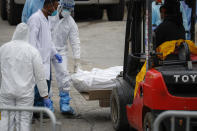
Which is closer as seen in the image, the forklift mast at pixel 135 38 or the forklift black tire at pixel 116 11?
the forklift mast at pixel 135 38

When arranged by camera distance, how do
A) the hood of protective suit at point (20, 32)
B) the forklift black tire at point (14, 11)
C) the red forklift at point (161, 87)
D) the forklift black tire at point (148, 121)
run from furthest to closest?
the forklift black tire at point (14, 11) → the hood of protective suit at point (20, 32) → the forklift black tire at point (148, 121) → the red forklift at point (161, 87)

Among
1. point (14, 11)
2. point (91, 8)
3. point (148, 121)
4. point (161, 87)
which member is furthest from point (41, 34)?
point (91, 8)

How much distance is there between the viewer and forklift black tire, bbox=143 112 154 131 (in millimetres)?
6091

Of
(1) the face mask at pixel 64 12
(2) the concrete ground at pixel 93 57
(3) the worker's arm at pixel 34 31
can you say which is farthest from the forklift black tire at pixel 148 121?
(1) the face mask at pixel 64 12

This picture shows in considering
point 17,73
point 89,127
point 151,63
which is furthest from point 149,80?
point 89,127

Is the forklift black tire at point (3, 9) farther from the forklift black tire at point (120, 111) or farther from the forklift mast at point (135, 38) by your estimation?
the forklift black tire at point (120, 111)

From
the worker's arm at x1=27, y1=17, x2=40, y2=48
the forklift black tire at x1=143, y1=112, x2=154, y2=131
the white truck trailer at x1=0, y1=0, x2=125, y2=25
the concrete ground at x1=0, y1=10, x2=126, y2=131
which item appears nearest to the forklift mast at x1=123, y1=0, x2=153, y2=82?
the concrete ground at x1=0, y1=10, x2=126, y2=131

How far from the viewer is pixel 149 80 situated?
6129mm

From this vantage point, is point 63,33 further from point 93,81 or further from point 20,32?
point 20,32

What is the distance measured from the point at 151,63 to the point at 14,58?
1576 millimetres

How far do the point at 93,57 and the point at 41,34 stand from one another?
5.93 meters

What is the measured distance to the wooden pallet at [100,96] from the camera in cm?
841

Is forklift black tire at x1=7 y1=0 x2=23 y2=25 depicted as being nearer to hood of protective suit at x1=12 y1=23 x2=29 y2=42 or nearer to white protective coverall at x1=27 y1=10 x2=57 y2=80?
white protective coverall at x1=27 y1=10 x2=57 y2=80

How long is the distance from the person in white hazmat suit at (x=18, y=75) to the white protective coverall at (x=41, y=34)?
66.9 inches
